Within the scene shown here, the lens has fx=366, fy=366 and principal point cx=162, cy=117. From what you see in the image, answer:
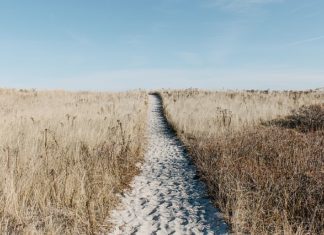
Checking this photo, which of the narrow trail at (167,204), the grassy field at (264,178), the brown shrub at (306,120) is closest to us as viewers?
the grassy field at (264,178)

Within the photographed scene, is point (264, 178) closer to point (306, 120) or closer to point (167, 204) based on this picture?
point (167, 204)

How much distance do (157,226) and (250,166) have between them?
288 centimetres

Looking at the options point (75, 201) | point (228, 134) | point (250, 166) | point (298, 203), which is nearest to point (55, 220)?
point (75, 201)

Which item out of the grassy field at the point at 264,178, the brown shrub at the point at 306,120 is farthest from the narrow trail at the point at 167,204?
the brown shrub at the point at 306,120

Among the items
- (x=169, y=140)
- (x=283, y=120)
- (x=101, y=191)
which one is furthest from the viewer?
(x=283, y=120)

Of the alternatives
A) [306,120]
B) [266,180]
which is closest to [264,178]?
[266,180]

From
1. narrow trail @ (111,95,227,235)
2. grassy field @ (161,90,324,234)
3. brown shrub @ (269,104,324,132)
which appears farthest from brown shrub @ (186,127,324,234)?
brown shrub @ (269,104,324,132)

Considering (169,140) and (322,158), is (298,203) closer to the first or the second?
(322,158)

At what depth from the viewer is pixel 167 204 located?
6.67 m

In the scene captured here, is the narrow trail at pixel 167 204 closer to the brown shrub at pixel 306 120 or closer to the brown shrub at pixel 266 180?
the brown shrub at pixel 266 180

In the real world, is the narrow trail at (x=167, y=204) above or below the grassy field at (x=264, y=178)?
below

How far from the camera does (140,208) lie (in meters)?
6.49

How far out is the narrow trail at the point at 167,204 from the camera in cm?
554

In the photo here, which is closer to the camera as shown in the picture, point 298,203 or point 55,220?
point 55,220
